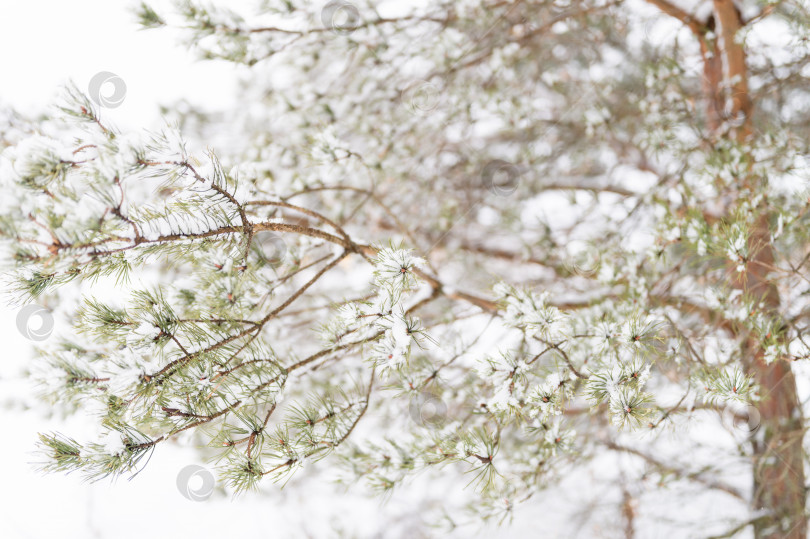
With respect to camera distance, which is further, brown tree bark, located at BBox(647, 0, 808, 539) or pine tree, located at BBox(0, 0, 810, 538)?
brown tree bark, located at BBox(647, 0, 808, 539)

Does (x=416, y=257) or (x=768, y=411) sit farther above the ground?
(x=768, y=411)

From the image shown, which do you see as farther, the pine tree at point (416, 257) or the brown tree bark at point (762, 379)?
the brown tree bark at point (762, 379)

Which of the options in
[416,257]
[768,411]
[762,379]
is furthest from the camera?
[768,411]

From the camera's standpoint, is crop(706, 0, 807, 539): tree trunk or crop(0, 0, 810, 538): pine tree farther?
crop(706, 0, 807, 539): tree trunk

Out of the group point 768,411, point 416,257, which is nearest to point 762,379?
point 768,411

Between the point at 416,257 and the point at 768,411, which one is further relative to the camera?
the point at 768,411

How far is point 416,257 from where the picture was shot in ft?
3.02

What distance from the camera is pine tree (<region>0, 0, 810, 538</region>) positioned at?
2.85ft

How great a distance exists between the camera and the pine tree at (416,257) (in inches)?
34.2

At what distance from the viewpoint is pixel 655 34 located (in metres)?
2.56

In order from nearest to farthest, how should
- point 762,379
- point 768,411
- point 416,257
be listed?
point 416,257 < point 762,379 < point 768,411

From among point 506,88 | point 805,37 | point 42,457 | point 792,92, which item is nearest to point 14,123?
point 42,457

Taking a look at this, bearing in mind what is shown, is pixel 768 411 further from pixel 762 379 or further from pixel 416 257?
pixel 416 257

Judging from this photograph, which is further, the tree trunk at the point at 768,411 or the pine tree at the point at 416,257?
the tree trunk at the point at 768,411
